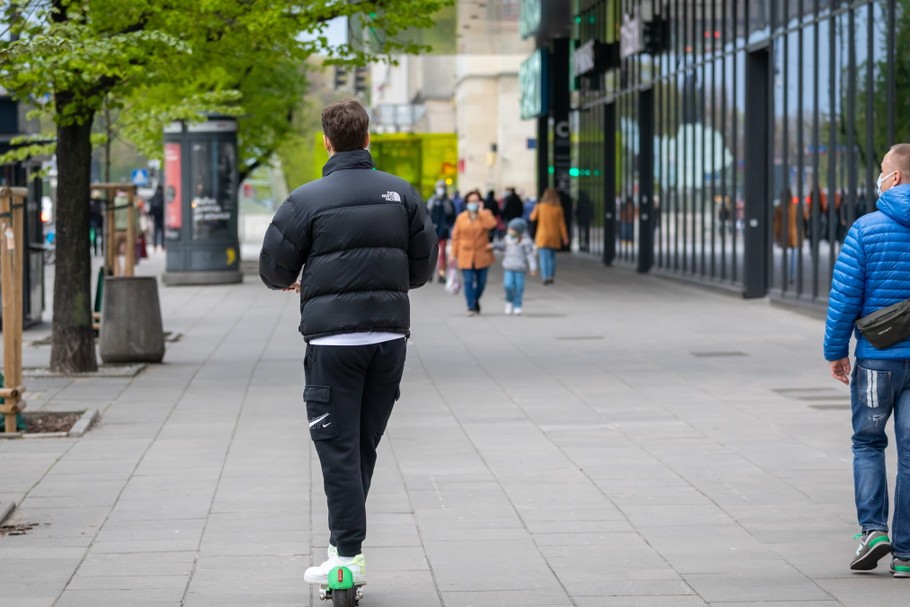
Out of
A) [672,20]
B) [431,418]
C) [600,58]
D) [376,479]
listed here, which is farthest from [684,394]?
[600,58]

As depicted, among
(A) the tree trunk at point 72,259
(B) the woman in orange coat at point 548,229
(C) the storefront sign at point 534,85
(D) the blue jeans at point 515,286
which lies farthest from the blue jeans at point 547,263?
(C) the storefront sign at point 534,85

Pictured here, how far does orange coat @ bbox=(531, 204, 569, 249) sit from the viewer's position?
28.7 meters

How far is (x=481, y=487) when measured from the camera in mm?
8812

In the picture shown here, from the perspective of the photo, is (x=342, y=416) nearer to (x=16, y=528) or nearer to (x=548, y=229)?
(x=16, y=528)

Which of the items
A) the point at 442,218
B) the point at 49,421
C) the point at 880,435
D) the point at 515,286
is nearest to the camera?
the point at 880,435

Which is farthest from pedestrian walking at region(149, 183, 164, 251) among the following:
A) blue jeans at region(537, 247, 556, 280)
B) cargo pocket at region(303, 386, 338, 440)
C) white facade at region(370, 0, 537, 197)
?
cargo pocket at region(303, 386, 338, 440)

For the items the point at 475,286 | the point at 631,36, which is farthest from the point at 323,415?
the point at 631,36

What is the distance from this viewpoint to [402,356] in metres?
6.17

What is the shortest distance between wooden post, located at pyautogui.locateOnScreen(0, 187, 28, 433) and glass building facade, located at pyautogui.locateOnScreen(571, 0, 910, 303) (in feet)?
37.9

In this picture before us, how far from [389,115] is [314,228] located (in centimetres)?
7863

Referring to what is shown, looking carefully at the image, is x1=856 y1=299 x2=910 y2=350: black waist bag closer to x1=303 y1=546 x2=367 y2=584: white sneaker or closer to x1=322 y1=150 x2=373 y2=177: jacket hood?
x1=322 y1=150 x2=373 y2=177: jacket hood

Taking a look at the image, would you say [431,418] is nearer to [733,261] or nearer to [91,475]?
[91,475]

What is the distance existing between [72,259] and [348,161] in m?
9.34

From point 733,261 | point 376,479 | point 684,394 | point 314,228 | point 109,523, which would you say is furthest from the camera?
point 733,261
